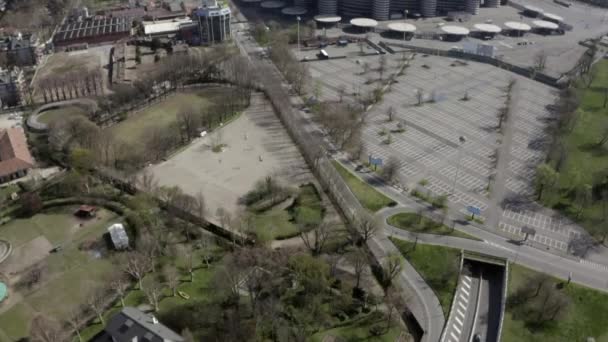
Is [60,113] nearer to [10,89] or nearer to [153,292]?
[10,89]

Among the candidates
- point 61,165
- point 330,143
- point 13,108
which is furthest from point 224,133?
point 13,108

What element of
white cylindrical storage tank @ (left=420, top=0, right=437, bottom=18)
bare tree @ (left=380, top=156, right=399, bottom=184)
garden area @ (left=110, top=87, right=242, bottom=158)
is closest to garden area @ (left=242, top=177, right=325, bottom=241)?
bare tree @ (left=380, top=156, right=399, bottom=184)

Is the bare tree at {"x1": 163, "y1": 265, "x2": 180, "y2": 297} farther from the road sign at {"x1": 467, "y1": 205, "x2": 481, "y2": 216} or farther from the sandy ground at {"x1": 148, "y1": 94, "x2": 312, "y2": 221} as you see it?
the road sign at {"x1": 467, "y1": 205, "x2": 481, "y2": 216}

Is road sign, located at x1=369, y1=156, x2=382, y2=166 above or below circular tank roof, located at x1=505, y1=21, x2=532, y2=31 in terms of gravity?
below

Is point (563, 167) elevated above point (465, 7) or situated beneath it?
situated beneath

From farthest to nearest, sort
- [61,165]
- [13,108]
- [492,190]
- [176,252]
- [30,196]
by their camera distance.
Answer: [13,108] < [61,165] < [492,190] < [30,196] < [176,252]

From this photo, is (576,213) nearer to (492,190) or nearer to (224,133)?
(492,190)

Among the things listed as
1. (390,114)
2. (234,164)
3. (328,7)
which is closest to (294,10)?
(328,7)
